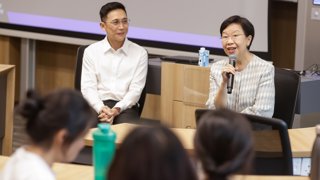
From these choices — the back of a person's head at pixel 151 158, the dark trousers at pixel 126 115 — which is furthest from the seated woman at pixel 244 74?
the back of a person's head at pixel 151 158

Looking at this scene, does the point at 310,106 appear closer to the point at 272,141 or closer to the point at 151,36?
the point at 151,36

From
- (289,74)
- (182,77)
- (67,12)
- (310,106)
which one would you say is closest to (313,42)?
(310,106)

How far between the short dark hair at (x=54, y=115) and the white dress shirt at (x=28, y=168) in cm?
5

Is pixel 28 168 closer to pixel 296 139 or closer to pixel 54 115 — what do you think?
pixel 54 115

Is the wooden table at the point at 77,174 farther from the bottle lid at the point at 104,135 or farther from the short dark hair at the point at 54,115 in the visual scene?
the short dark hair at the point at 54,115

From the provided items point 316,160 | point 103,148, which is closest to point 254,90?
point 316,160

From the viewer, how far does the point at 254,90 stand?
3.63 metres

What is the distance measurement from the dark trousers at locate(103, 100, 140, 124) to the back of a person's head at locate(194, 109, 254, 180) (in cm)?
256

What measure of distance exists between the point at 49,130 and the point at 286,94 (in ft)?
6.94

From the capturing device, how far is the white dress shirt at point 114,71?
4309 millimetres

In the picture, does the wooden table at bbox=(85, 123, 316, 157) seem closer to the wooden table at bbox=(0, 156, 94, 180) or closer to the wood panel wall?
the wooden table at bbox=(0, 156, 94, 180)

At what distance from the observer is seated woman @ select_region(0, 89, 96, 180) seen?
1.78 meters

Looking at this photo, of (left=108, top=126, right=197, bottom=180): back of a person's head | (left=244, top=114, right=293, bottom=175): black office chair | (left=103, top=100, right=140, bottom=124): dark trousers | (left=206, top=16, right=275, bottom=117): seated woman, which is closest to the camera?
(left=108, top=126, right=197, bottom=180): back of a person's head

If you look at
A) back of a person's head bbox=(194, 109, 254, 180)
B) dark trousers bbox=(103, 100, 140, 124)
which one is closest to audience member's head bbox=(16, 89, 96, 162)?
back of a person's head bbox=(194, 109, 254, 180)
